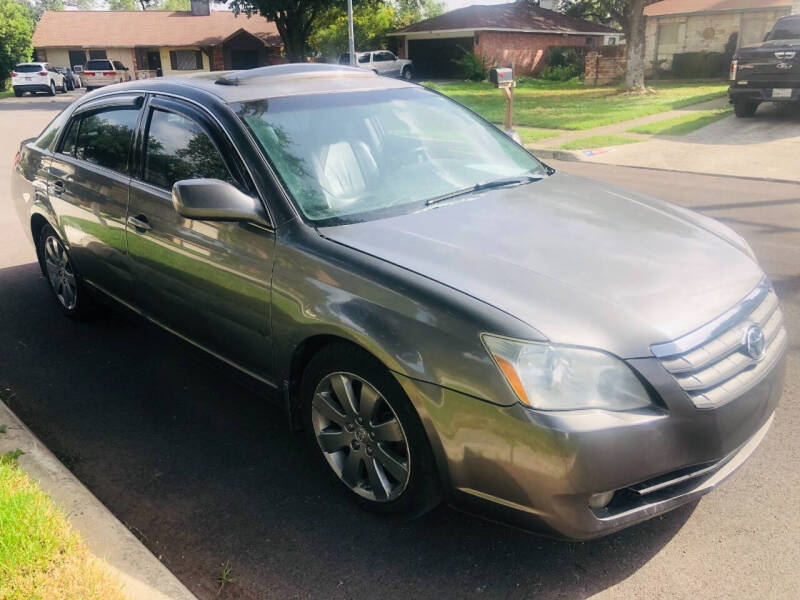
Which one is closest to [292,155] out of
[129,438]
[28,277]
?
[129,438]

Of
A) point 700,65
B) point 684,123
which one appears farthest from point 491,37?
point 684,123

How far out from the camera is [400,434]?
2.75m

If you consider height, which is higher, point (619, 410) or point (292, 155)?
point (292, 155)

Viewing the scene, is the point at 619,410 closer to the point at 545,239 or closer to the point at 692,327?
the point at 692,327

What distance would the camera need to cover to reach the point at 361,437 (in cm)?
295

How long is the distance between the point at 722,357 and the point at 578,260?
636mm

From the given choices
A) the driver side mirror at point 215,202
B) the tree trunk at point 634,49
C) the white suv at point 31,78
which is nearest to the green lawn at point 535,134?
the tree trunk at point 634,49

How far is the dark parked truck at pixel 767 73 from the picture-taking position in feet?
46.2

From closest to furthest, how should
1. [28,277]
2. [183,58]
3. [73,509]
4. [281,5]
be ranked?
1. [73,509]
2. [28,277]
3. [281,5]
4. [183,58]

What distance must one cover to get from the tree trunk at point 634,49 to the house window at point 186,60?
34494mm

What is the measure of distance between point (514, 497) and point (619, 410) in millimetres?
461

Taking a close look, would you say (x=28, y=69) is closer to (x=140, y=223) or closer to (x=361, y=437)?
(x=140, y=223)

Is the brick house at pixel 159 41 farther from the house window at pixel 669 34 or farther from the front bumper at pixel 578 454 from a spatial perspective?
the front bumper at pixel 578 454

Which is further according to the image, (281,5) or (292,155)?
(281,5)
